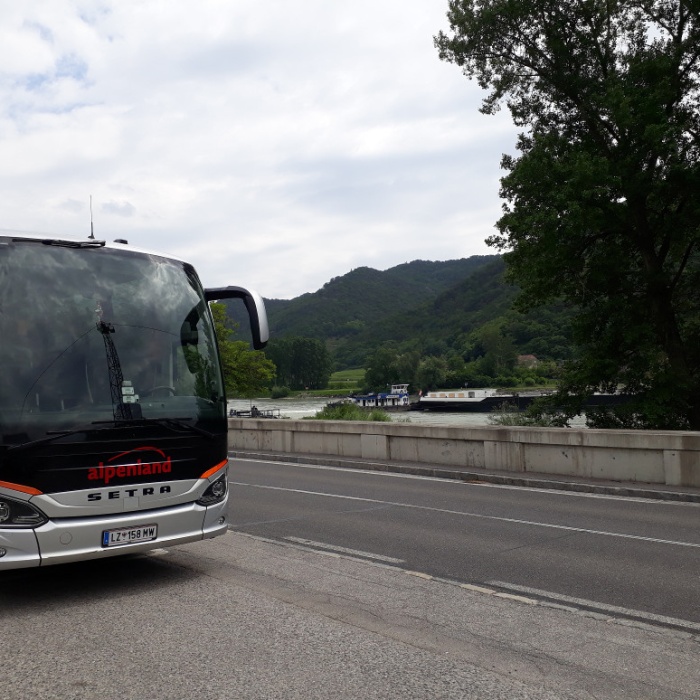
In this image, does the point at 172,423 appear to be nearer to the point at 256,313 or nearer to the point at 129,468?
the point at 129,468

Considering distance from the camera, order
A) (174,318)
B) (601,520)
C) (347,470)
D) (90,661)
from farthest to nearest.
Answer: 1. (347,470)
2. (601,520)
3. (174,318)
4. (90,661)

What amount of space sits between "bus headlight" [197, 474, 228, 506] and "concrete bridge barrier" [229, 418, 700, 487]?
8.69 meters

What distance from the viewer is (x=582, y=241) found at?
25.2 metres

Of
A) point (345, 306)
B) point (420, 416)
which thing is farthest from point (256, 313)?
point (345, 306)

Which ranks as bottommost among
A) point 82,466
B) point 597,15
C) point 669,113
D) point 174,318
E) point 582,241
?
point 82,466

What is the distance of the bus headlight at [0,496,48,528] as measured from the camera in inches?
229

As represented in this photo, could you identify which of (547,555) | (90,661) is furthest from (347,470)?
(90,661)

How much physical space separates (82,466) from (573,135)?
24518mm

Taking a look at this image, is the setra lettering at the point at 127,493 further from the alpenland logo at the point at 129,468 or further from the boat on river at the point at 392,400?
the boat on river at the point at 392,400

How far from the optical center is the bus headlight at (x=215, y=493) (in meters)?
6.92

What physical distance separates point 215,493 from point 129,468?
92 centimetres

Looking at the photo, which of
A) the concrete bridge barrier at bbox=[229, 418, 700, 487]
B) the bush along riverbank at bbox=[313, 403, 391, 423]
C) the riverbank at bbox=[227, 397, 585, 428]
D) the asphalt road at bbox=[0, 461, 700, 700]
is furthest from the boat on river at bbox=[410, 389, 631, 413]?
the asphalt road at bbox=[0, 461, 700, 700]

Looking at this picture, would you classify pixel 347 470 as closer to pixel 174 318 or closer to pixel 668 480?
pixel 668 480

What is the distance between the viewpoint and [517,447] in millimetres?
15578
